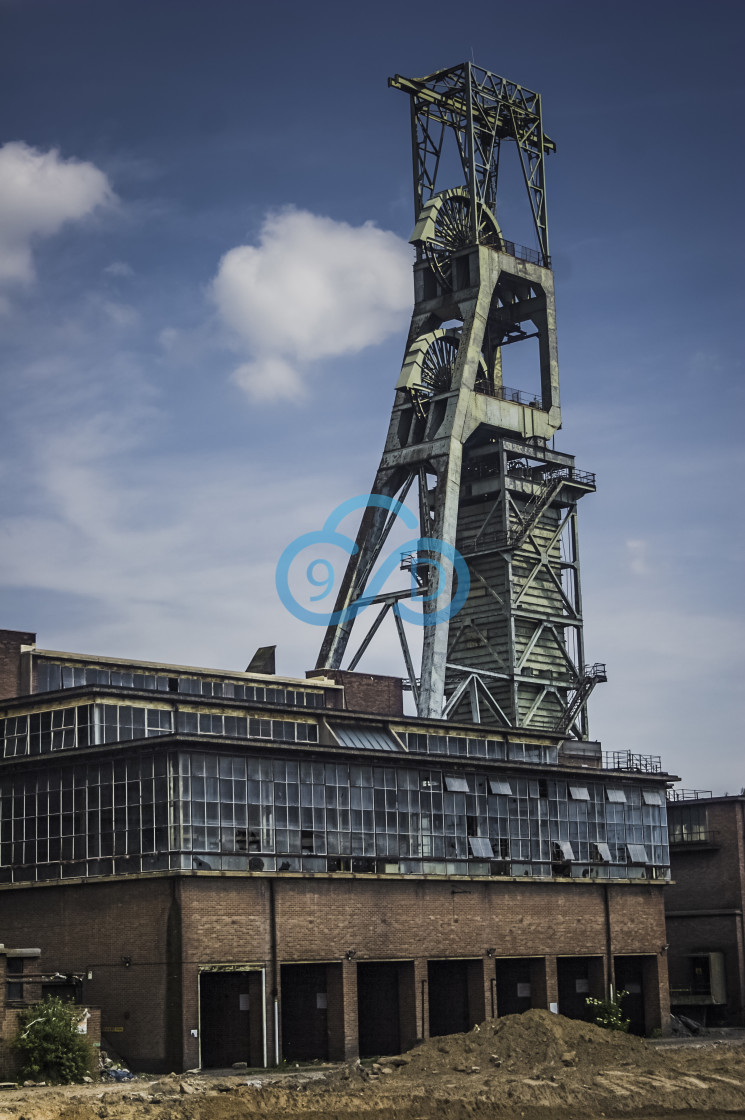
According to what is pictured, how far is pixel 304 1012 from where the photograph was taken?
50.2 meters

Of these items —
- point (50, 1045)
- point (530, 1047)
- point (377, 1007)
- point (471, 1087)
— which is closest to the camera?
point (50, 1045)

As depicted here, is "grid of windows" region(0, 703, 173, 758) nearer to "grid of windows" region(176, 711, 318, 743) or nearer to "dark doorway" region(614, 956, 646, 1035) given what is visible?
"grid of windows" region(176, 711, 318, 743)

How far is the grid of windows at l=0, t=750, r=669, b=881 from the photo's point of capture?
153ft

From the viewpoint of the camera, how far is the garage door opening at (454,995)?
175ft

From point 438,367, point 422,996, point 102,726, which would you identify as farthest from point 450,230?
point 422,996

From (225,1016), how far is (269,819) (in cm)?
606

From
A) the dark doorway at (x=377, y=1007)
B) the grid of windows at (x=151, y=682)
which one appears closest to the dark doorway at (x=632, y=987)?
the dark doorway at (x=377, y=1007)

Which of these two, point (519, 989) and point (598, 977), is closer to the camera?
point (519, 989)

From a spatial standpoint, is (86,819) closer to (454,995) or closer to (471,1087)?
(471,1087)

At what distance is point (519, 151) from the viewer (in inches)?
3169

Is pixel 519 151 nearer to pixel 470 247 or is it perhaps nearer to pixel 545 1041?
pixel 470 247

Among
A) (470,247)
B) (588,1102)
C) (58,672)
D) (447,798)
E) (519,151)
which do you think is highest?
(519,151)

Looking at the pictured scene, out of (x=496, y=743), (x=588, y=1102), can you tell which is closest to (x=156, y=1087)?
(x=588, y=1102)

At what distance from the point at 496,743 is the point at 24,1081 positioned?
84.8ft
